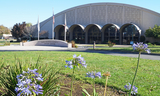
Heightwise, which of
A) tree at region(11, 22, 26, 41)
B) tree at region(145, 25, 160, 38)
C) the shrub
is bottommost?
the shrub

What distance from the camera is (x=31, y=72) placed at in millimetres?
1655

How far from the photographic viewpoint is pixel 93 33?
50.5 meters

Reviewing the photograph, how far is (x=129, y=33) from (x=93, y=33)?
11649 mm

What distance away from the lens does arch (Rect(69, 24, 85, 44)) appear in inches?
Answer: 2047

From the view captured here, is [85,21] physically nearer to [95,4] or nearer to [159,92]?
[95,4]

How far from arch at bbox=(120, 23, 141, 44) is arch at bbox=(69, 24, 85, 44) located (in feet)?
43.1

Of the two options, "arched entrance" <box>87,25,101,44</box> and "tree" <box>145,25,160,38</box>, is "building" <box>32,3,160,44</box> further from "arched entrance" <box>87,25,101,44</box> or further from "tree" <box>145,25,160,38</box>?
"tree" <box>145,25,160,38</box>

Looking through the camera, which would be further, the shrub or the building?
the building

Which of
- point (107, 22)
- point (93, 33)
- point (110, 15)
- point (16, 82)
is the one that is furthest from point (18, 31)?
point (16, 82)

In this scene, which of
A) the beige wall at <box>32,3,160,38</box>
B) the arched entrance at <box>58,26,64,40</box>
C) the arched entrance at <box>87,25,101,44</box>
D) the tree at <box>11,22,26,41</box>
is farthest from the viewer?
the tree at <box>11,22,26,41</box>

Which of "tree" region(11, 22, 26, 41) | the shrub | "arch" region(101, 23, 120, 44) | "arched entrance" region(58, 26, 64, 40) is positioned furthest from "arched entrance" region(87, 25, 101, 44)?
the shrub

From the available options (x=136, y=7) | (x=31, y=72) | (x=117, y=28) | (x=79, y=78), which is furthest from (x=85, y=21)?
(x=31, y=72)

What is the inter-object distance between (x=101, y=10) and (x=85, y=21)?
6312 mm

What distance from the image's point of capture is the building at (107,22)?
42.7 m
